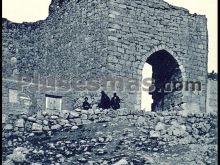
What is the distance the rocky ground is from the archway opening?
13.4 ft

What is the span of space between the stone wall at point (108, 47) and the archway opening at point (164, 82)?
0.55 ft

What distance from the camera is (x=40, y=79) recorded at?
18047mm

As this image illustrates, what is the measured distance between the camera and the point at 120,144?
10.6m

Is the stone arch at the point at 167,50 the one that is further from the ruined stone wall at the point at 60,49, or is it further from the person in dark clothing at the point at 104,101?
the person in dark clothing at the point at 104,101

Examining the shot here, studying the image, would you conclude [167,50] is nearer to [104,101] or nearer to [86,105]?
[104,101]

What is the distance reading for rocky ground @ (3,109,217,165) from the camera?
10.1m

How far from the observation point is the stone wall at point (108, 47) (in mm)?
14523

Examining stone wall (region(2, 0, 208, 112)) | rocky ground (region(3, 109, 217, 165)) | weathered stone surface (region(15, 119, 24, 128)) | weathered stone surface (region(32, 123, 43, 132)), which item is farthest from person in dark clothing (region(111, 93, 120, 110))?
weathered stone surface (region(15, 119, 24, 128))

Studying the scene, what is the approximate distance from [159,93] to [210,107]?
408 centimetres

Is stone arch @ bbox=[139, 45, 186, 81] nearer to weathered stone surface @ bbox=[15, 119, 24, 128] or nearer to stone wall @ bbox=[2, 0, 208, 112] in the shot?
stone wall @ bbox=[2, 0, 208, 112]

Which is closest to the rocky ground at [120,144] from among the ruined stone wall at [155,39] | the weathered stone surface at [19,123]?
the weathered stone surface at [19,123]

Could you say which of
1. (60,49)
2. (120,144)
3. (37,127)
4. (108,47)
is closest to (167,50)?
(108,47)

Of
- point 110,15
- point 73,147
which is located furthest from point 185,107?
point 73,147

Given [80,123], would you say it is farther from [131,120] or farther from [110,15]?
[110,15]
